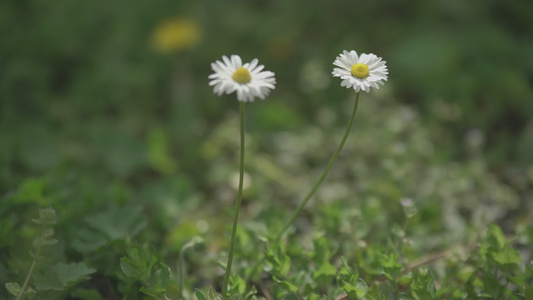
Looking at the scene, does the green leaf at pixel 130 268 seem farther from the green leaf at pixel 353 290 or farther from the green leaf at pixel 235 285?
the green leaf at pixel 353 290

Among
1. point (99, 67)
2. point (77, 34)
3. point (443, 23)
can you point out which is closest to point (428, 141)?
point (443, 23)

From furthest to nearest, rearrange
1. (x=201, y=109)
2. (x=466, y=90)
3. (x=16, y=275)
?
(x=201, y=109) → (x=466, y=90) → (x=16, y=275)

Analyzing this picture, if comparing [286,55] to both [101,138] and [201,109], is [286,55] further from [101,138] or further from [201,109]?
[101,138]

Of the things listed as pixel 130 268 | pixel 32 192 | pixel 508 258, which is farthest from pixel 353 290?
pixel 32 192

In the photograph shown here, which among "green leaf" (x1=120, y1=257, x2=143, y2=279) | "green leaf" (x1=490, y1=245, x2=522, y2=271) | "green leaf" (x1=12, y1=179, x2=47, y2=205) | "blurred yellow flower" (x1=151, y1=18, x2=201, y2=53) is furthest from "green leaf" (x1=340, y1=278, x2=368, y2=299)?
"blurred yellow flower" (x1=151, y1=18, x2=201, y2=53)

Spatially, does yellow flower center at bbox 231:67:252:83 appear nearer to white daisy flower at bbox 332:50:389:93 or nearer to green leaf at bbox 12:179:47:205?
white daisy flower at bbox 332:50:389:93

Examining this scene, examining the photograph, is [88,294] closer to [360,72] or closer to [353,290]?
[353,290]

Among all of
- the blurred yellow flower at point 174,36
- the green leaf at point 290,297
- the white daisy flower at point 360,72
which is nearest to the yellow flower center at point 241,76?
the white daisy flower at point 360,72
